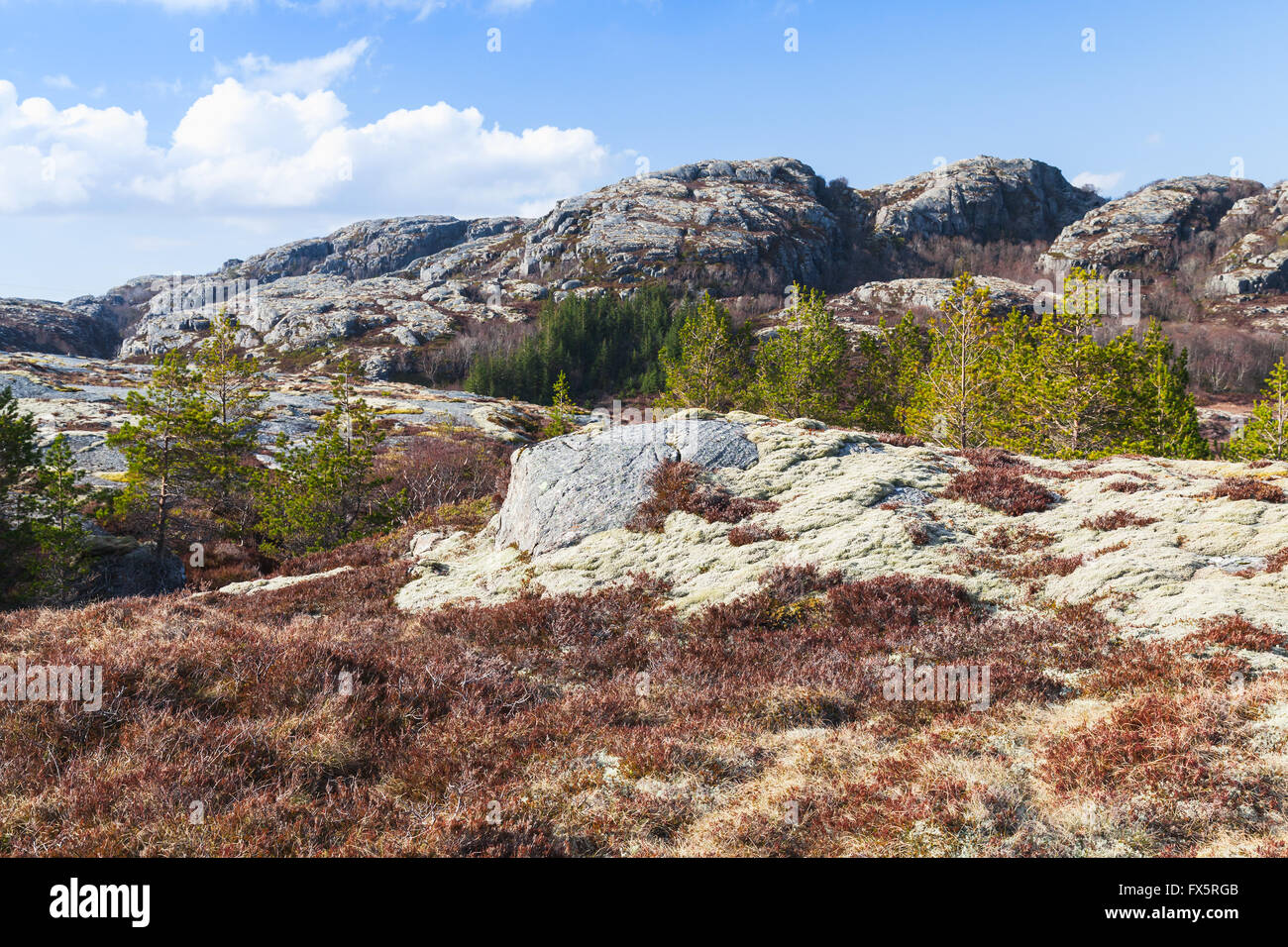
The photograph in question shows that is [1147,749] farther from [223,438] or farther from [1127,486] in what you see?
[223,438]

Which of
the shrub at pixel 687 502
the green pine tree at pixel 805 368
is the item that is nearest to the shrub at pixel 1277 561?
the shrub at pixel 687 502

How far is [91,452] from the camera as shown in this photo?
3900 cm

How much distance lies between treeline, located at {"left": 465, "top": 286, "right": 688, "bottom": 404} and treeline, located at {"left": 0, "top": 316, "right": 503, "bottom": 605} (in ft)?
Result: 284

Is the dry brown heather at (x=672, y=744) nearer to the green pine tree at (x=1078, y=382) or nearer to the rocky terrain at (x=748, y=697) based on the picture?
the rocky terrain at (x=748, y=697)

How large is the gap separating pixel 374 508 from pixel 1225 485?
99.7ft

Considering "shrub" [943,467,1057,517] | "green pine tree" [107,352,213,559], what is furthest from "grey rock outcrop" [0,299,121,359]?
"shrub" [943,467,1057,517]

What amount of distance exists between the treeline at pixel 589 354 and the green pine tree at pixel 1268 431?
82.3 metres

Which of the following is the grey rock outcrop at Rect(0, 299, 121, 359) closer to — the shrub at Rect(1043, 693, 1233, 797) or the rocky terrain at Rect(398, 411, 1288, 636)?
the rocky terrain at Rect(398, 411, 1288, 636)

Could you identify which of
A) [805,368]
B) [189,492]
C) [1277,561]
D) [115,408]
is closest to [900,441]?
[1277,561]

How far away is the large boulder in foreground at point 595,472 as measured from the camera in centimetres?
1653

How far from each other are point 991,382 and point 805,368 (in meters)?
12.8

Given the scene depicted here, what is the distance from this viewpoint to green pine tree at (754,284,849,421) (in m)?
45.8
